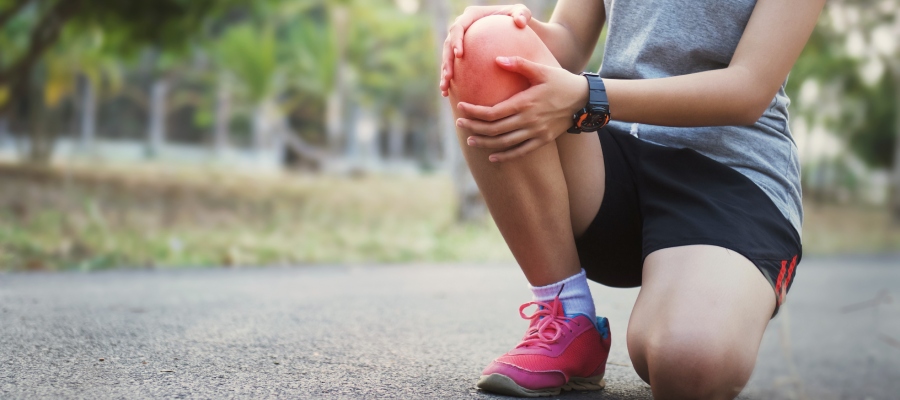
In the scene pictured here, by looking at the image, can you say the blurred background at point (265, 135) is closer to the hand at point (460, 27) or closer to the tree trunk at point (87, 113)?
the tree trunk at point (87, 113)

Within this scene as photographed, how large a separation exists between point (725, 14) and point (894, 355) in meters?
3.44

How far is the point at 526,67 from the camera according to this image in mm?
1508

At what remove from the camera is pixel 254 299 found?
3402 mm

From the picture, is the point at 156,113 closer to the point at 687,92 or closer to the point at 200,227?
the point at 200,227

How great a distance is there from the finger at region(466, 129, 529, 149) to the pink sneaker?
A: 1.42ft

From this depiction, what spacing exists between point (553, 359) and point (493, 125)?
547 millimetres

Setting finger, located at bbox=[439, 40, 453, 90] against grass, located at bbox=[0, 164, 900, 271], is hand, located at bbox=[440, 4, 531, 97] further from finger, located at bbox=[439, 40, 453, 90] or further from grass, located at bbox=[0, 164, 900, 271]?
grass, located at bbox=[0, 164, 900, 271]

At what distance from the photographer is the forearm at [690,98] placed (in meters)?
1.57

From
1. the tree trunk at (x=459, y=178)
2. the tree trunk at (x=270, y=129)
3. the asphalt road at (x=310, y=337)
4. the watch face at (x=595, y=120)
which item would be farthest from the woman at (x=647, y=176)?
the tree trunk at (x=270, y=129)

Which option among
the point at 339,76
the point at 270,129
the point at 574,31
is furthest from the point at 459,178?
the point at 270,129

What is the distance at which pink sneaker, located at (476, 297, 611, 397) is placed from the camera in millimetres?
1637

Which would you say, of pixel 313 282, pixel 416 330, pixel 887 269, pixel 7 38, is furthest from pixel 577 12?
pixel 7 38

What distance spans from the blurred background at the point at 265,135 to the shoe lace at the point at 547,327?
3.94 meters

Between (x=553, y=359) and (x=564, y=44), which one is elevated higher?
(x=564, y=44)
